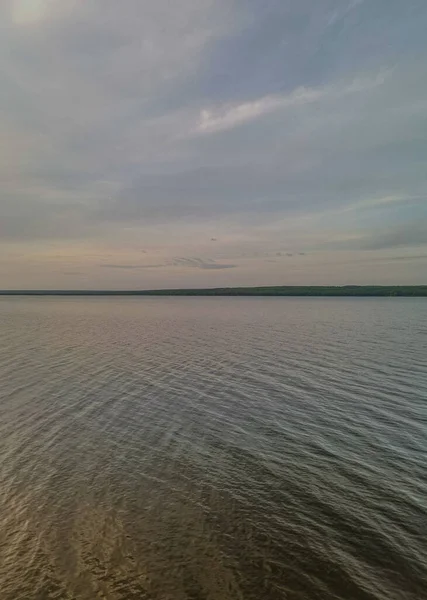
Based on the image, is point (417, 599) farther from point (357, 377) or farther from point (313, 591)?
point (357, 377)

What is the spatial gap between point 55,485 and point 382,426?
15219 millimetres

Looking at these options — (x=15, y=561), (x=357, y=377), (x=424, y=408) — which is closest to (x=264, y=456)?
(x=15, y=561)

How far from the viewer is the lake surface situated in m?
9.97

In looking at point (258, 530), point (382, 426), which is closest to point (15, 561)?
point (258, 530)

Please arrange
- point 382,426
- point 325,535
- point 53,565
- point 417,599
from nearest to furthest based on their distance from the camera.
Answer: point 417,599 < point 53,565 < point 325,535 < point 382,426

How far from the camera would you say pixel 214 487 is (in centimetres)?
1438

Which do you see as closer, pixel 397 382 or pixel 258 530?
pixel 258 530

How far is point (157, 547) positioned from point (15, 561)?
3.63 m

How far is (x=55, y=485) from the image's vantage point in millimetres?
14477

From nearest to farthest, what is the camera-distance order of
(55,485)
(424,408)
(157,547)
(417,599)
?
1. (417,599)
2. (157,547)
3. (55,485)
4. (424,408)

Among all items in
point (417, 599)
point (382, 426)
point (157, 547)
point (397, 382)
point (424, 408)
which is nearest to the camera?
point (417, 599)

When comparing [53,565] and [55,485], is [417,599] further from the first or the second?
[55,485]

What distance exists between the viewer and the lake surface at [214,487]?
9969mm

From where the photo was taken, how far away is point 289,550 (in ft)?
36.2
